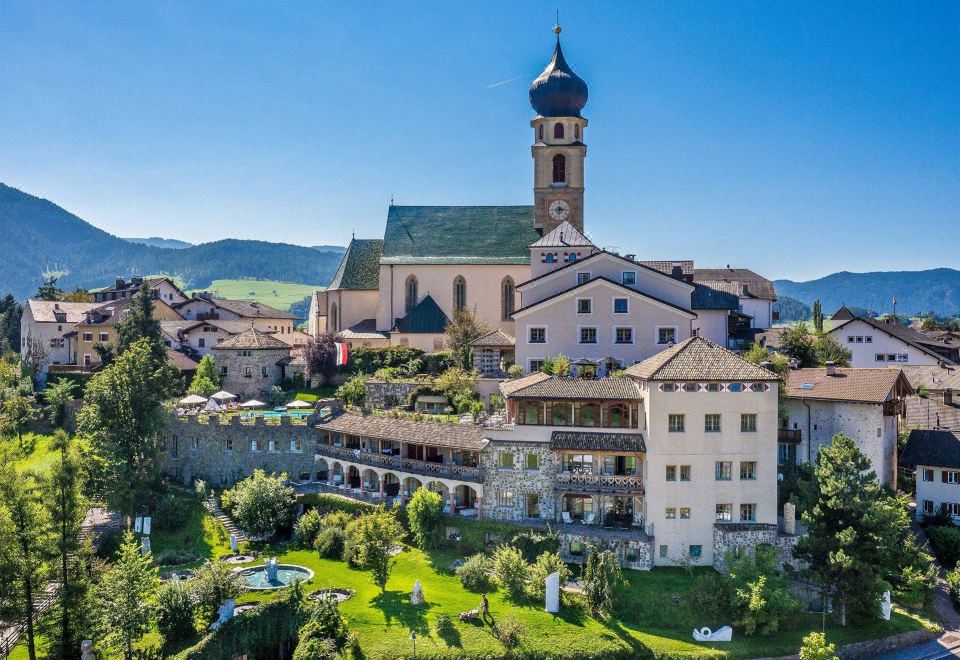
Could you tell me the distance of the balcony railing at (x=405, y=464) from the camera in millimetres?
48375

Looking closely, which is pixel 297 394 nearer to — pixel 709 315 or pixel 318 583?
pixel 318 583

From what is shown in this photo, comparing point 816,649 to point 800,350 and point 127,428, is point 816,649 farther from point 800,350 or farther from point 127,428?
point 127,428

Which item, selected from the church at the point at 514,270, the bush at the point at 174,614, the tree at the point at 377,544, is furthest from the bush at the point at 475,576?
the church at the point at 514,270

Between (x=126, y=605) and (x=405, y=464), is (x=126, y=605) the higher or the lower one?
the lower one

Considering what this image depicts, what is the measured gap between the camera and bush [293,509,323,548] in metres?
48.6

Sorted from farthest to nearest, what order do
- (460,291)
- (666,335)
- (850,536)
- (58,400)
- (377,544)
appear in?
(460,291), (58,400), (666,335), (377,544), (850,536)

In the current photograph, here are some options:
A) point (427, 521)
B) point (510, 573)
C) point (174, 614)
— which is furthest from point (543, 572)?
point (174, 614)

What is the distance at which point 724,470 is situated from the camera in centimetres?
4456

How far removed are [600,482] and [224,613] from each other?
20.6 m

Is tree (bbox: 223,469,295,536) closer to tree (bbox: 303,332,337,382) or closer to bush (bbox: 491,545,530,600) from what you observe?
bush (bbox: 491,545,530,600)

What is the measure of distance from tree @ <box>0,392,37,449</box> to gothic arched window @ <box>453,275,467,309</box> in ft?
125

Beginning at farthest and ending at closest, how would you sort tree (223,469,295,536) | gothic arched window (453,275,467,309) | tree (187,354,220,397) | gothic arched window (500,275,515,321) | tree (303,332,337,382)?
gothic arched window (453,275,467,309), gothic arched window (500,275,515,321), tree (303,332,337,382), tree (187,354,220,397), tree (223,469,295,536)

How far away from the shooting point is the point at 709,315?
6662cm

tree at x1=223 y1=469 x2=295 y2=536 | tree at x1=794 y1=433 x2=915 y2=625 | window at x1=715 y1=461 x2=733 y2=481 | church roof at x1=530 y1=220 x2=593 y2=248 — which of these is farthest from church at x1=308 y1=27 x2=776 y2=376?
tree at x1=794 y1=433 x2=915 y2=625
